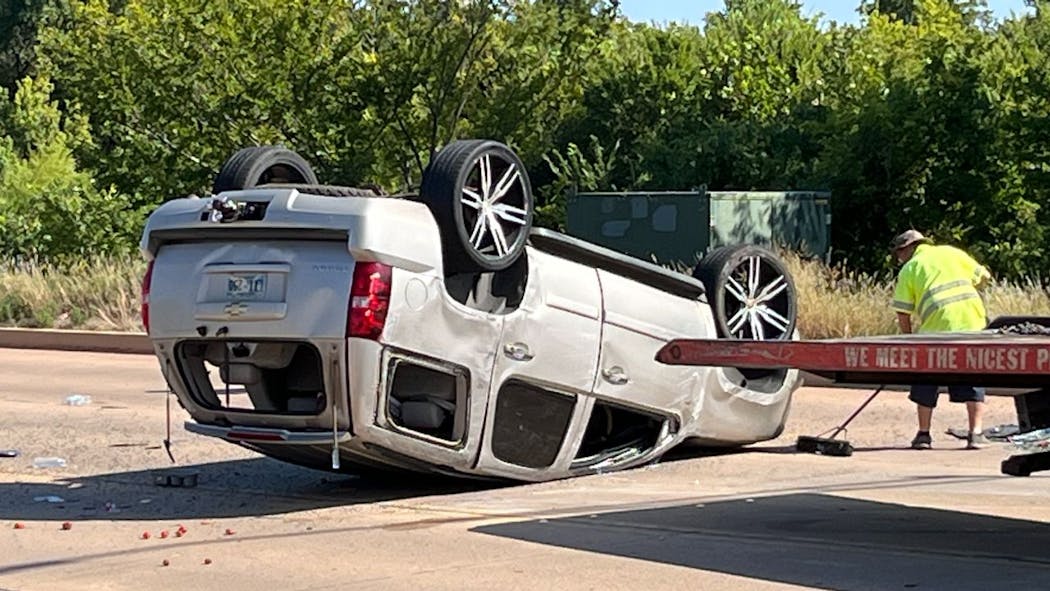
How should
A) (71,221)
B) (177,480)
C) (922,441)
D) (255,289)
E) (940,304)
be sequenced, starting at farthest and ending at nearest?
(71,221) < (922,441) < (940,304) < (177,480) < (255,289)

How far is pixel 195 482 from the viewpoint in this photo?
37.4 feet

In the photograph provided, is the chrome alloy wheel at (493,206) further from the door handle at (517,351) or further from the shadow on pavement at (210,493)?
the shadow on pavement at (210,493)

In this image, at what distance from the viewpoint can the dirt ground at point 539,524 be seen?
801 centimetres

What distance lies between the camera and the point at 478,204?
32.7 feet

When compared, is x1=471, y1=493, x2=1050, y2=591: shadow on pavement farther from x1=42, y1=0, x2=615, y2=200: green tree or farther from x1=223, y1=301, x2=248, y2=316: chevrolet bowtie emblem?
x1=42, y1=0, x2=615, y2=200: green tree

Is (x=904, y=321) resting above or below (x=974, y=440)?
Answer: above

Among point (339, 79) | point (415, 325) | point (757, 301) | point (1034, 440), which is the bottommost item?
point (1034, 440)

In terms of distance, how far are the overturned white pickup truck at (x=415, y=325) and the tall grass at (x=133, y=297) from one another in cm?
789

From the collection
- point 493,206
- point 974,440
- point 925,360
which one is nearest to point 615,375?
point 493,206

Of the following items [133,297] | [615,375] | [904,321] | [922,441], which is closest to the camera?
[615,375]

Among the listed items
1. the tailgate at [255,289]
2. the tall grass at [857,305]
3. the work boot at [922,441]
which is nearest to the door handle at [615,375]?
the tailgate at [255,289]

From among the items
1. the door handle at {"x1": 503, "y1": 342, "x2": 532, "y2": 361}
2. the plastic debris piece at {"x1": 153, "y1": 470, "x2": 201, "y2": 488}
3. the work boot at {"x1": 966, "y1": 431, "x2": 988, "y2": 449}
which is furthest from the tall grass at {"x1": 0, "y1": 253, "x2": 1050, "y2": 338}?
the plastic debris piece at {"x1": 153, "y1": 470, "x2": 201, "y2": 488}

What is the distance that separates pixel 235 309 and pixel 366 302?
2.44 ft

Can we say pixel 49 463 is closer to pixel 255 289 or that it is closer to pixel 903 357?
pixel 255 289
